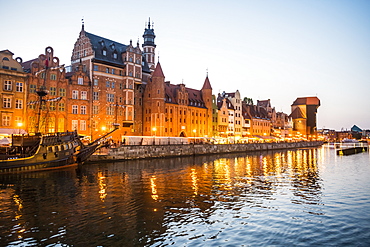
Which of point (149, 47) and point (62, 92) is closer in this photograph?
point (62, 92)

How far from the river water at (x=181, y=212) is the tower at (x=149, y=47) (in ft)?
273

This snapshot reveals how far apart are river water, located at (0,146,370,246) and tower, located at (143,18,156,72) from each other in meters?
83.3

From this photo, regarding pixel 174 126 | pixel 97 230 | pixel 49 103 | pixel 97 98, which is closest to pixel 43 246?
pixel 97 230

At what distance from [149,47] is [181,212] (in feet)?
330

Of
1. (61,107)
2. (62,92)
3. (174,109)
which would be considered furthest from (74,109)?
(174,109)

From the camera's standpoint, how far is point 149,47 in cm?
11569

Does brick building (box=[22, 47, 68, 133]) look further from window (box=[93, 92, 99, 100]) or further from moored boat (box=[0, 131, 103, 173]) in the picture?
moored boat (box=[0, 131, 103, 173])

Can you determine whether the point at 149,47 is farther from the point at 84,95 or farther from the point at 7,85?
the point at 7,85

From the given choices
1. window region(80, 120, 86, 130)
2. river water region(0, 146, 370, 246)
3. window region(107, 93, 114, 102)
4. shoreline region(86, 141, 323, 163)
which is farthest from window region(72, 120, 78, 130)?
river water region(0, 146, 370, 246)

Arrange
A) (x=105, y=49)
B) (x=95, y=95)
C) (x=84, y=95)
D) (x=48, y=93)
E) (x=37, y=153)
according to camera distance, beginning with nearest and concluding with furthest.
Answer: (x=37, y=153) < (x=48, y=93) < (x=84, y=95) < (x=95, y=95) < (x=105, y=49)

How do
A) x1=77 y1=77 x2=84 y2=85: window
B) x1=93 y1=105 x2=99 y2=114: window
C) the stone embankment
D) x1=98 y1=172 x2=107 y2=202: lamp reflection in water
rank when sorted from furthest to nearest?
x1=93 y1=105 x2=99 y2=114: window
x1=77 y1=77 x2=84 y2=85: window
the stone embankment
x1=98 y1=172 x2=107 y2=202: lamp reflection in water

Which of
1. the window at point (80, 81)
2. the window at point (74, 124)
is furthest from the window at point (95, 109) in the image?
the window at point (80, 81)

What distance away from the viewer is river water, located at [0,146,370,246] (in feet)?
56.5

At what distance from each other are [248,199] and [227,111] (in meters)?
96.8
